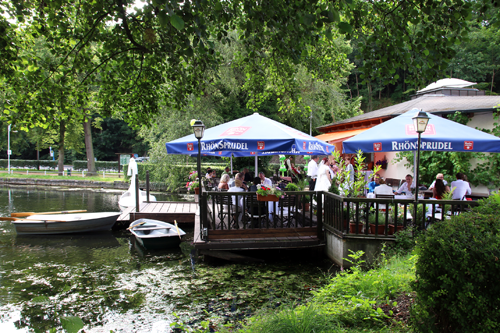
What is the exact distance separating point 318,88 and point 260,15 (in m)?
18.8

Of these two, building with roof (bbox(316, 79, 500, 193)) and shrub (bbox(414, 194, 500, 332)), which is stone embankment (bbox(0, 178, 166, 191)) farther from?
shrub (bbox(414, 194, 500, 332))

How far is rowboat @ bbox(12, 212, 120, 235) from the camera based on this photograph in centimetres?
1127

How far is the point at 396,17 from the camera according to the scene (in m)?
4.51

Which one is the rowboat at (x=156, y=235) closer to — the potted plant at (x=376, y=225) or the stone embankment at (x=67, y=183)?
the potted plant at (x=376, y=225)

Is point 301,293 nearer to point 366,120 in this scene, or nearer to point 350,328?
point 350,328

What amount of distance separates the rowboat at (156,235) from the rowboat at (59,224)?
2.12m

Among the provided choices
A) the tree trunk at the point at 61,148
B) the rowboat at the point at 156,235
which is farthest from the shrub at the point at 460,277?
the tree trunk at the point at 61,148

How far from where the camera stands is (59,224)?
37.3 ft

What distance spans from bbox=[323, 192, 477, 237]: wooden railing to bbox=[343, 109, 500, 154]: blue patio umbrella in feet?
4.40

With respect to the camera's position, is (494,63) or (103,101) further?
(494,63)

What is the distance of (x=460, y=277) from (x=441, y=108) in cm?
1456

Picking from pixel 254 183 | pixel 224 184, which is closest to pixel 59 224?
pixel 224 184

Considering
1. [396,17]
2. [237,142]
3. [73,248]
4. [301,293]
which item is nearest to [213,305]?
[301,293]

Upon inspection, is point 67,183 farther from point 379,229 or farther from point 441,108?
point 379,229
